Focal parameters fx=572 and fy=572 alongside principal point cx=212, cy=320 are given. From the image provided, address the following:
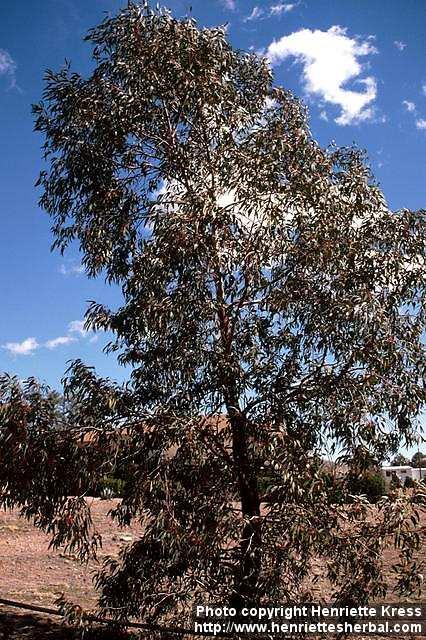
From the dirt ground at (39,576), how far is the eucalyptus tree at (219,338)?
0.96 m

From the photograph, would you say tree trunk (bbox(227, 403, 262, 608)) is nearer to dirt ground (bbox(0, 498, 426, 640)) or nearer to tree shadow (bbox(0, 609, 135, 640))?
dirt ground (bbox(0, 498, 426, 640))

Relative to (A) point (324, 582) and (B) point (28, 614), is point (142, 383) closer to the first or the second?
(B) point (28, 614)

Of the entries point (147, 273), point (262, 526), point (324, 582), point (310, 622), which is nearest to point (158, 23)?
point (147, 273)

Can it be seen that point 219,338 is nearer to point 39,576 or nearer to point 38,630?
point 38,630

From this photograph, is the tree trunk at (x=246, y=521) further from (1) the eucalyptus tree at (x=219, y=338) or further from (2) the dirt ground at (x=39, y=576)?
(2) the dirt ground at (x=39, y=576)

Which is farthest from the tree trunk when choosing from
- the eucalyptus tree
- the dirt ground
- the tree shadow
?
the tree shadow

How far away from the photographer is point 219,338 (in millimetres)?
5641

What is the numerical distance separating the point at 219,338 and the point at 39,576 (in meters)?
7.06

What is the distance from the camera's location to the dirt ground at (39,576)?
22.8 ft

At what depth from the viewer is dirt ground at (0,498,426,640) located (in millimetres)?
6953

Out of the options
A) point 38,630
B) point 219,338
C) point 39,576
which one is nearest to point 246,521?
point 219,338

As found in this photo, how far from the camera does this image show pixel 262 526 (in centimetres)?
493

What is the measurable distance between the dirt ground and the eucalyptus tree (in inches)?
37.6

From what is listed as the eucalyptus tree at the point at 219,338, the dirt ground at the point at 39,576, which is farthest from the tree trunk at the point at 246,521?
the dirt ground at the point at 39,576
